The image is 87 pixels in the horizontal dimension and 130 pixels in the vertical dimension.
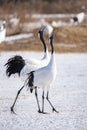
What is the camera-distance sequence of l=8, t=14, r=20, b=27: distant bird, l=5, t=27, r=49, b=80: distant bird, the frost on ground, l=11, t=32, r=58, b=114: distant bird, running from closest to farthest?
1. the frost on ground
2. l=11, t=32, r=58, b=114: distant bird
3. l=5, t=27, r=49, b=80: distant bird
4. l=8, t=14, r=20, b=27: distant bird

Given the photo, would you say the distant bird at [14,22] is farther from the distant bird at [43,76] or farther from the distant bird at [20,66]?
the distant bird at [43,76]

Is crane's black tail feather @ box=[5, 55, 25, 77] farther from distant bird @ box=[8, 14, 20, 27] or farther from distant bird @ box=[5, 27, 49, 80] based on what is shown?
distant bird @ box=[8, 14, 20, 27]

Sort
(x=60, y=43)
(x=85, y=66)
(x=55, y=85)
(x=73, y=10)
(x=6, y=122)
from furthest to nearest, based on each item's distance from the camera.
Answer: (x=73, y=10), (x=60, y=43), (x=85, y=66), (x=55, y=85), (x=6, y=122)

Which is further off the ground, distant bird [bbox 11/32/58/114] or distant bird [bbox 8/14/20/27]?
distant bird [bbox 11/32/58/114]

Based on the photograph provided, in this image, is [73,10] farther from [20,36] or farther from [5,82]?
[5,82]

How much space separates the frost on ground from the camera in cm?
877

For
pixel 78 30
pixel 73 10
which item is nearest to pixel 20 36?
pixel 78 30

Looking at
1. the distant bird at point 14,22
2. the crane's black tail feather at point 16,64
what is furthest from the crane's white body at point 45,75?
the distant bird at point 14,22

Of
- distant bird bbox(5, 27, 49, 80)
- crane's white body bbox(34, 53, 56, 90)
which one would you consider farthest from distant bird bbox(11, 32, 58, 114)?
distant bird bbox(5, 27, 49, 80)

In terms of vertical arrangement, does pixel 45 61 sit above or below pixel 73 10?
above

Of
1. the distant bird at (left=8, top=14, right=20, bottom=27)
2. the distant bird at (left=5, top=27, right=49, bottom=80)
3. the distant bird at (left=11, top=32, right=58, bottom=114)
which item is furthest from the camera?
the distant bird at (left=8, top=14, right=20, bottom=27)

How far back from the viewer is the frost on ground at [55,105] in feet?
28.8

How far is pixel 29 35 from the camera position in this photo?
3003cm

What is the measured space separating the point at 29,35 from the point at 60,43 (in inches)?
163
